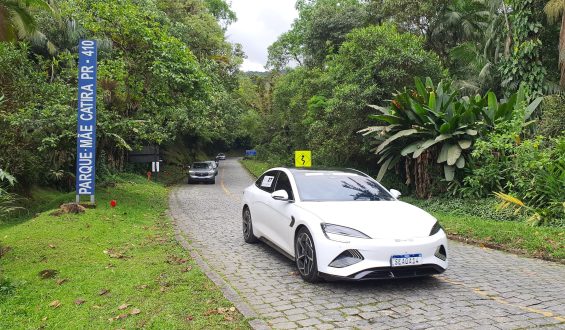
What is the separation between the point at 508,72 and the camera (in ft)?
53.9

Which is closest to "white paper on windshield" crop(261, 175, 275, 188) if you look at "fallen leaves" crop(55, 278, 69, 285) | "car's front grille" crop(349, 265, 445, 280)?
"car's front grille" crop(349, 265, 445, 280)

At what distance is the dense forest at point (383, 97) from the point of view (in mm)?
11867

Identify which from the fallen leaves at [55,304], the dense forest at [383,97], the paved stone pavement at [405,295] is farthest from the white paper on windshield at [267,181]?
the dense forest at [383,97]

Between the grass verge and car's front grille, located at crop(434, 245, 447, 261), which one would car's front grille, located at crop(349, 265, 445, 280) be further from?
the grass verge

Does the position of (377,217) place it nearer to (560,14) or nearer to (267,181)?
(267,181)

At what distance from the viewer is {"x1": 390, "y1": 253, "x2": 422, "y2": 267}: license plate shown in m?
5.21

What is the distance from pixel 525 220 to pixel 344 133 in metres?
9.67

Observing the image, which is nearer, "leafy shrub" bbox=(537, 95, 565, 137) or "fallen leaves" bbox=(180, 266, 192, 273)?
"fallen leaves" bbox=(180, 266, 192, 273)

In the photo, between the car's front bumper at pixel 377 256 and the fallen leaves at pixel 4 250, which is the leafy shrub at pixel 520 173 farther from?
A: the fallen leaves at pixel 4 250

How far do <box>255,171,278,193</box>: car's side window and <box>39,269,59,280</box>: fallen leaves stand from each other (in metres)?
3.59

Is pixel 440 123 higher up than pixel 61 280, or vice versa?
pixel 440 123

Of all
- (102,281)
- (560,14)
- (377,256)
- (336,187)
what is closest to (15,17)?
(102,281)

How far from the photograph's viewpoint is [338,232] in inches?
216

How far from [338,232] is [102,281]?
328 cm
